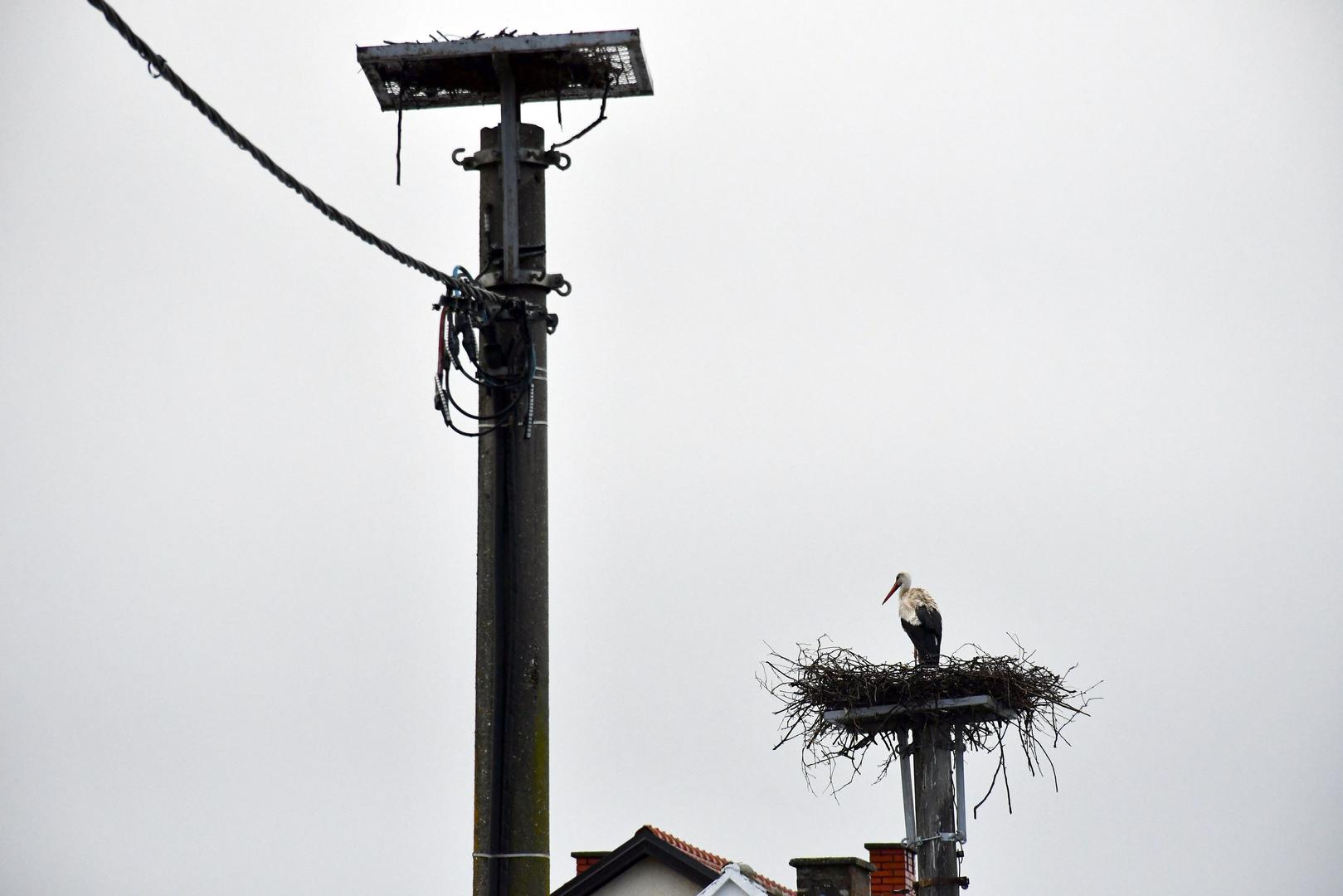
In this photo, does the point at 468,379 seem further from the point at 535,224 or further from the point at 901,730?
the point at 901,730

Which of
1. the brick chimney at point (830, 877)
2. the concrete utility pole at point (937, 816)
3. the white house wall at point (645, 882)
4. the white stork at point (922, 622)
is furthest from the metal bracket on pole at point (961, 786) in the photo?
the white house wall at point (645, 882)

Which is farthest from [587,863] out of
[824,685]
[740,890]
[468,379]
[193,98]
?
[193,98]

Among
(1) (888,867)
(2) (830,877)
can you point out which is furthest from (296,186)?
(1) (888,867)

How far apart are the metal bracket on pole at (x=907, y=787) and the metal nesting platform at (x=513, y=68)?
6.65m

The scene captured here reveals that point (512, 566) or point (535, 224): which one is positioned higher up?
point (535, 224)

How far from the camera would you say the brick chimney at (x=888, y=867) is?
1922 centimetres

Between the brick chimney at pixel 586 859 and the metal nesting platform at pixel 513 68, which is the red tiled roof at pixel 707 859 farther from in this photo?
the metal nesting platform at pixel 513 68

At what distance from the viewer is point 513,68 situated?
6855mm

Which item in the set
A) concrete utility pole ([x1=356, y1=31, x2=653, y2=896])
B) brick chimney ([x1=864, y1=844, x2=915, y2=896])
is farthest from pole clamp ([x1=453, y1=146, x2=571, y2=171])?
brick chimney ([x1=864, y1=844, x2=915, y2=896])

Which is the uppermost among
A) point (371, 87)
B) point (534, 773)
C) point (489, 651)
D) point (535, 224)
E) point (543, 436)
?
point (371, 87)

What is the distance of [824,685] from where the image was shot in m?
12.8

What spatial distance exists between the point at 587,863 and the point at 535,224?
13055 millimetres

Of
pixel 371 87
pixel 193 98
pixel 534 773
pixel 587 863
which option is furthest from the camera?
pixel 587 863

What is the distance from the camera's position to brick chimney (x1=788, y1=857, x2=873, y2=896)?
16078 mm
